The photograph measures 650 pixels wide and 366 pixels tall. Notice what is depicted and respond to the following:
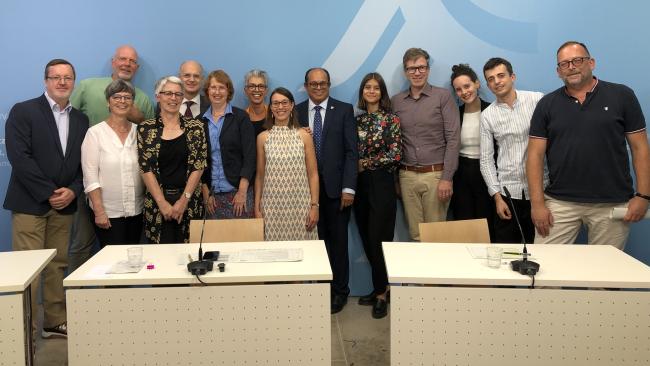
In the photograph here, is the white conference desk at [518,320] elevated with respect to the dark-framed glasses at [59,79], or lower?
lower

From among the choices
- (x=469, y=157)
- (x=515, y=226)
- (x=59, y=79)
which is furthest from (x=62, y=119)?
(x=515, y=226)

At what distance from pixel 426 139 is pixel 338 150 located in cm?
63

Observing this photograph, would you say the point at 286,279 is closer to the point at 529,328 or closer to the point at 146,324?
the point at 146,324

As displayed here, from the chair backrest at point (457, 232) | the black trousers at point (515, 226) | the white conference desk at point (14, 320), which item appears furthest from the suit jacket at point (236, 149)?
the black trousers at point (515, 226)

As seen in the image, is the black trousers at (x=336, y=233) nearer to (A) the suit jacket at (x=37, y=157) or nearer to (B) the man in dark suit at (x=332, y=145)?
(B) the man in dark suit at (x=332, y=145)

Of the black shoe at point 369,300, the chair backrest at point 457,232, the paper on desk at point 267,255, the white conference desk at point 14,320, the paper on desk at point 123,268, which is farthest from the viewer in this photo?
the black shoe at point 369,300

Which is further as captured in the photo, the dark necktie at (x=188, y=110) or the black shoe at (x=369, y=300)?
the black shoe at (x=369, y=300)

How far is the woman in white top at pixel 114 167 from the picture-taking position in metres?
3.18

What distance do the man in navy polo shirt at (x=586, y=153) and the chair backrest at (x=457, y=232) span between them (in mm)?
549

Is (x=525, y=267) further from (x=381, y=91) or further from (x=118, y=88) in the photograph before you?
(x=118, y=88)

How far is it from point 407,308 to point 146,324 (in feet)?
3.54

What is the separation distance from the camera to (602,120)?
117 inches

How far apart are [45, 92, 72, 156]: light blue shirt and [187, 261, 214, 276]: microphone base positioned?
1.62 metres

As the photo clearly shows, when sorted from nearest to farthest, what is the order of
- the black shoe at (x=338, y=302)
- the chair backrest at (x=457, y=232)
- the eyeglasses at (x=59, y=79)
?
1. the chair backrest at (x=457, y=232)
2. the eyeglasses at (x=59, y=79)
3. the black shoe at (x=338, y=302)
